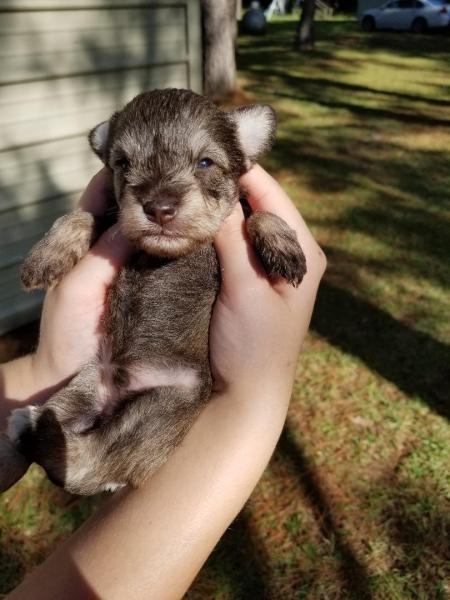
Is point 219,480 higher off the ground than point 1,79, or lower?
lower

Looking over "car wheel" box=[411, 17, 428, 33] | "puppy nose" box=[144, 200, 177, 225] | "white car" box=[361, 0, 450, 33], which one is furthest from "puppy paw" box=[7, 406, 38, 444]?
"car wheel" box=[411, 17, 428, 33]

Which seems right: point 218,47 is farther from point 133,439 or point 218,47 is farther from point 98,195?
point 133,439

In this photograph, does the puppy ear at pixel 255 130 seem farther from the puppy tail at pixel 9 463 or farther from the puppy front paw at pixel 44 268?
the puppy tail at pixel 9 463

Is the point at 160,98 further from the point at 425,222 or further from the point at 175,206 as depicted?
the point at 425,222

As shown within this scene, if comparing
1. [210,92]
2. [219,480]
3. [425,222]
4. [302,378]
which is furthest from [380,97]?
[219,480]

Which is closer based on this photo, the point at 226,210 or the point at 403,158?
the point at 226,210

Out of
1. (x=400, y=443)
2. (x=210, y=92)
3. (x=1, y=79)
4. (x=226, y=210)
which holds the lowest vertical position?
(x=400, y=443)

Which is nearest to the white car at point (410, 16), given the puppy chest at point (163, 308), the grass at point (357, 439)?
the grass at point (357, 439)

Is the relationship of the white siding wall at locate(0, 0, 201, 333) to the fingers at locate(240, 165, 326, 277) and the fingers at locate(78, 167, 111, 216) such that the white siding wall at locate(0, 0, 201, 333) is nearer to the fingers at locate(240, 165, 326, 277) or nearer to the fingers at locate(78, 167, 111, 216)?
the fingers at locate(78, 167, 111, 216)
